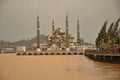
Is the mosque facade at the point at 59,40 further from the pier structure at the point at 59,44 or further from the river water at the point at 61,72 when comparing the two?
the river water at the point at 61,72

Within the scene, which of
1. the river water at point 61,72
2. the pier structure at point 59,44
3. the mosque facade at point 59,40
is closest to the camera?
the river water at point 61,72

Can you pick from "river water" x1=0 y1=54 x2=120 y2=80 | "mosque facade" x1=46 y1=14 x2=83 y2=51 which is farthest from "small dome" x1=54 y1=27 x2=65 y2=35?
"river water" x1=0 y1=54 x2=120 y2=80

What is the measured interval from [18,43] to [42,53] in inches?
2163

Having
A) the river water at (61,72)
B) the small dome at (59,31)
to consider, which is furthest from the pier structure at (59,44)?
the river water at (61,72)

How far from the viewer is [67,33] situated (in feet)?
172

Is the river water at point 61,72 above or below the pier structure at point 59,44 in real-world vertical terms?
below

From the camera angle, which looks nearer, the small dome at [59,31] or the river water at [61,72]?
the river water at [61,72]

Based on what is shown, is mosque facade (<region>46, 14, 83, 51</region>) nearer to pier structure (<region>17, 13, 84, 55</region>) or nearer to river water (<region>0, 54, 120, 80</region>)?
pier structure (<region>17, 13, 84, 55</region>)

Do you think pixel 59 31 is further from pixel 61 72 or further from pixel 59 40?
pixel 61 72

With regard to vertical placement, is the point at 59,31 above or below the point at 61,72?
above

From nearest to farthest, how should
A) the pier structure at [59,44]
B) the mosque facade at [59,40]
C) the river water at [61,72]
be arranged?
the river water at [61,72] → the pier structure at [59,44] → the mosque facade at [59,40]

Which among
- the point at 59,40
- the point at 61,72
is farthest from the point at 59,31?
the point at 61,72

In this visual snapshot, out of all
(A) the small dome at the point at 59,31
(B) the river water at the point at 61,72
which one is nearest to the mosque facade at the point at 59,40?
(A) the small dome at the point at 59,31

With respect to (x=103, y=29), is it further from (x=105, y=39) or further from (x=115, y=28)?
(x=115, y=28)
